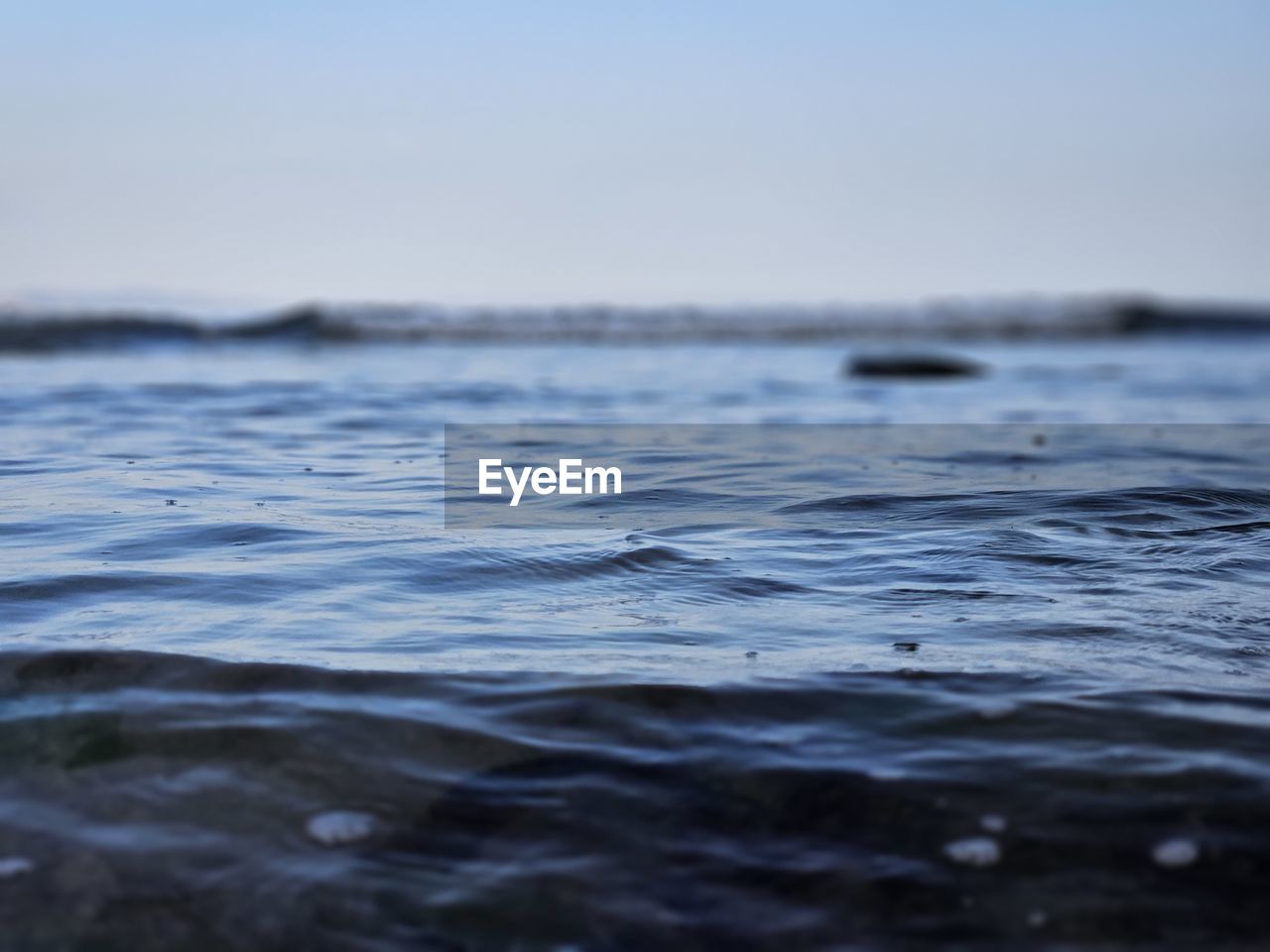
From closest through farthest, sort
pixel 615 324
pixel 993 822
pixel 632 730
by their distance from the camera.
Answer: 1. pixel 993 822
2. pixel 632 730
3. pixel 615 324

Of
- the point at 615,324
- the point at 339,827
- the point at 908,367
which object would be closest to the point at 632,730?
the point at 339,827

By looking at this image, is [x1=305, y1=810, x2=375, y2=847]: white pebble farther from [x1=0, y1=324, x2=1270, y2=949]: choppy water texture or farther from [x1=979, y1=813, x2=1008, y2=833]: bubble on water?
[x1=979, y1=813, x2=1008, y2=833]: bubble on water

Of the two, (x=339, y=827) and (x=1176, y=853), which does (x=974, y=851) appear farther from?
(x=339, y=827)

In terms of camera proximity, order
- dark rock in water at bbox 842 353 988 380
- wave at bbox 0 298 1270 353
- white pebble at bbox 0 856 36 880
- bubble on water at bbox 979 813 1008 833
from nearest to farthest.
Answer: white pebble at bbox 0 856 36 880 → bubble on water at bbox 979 813 1008 833 → dark rock in water at bbox 842 353 988 380 → wave at bbox 0 298 1270 353

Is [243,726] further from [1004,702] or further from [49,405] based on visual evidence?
[49,405]

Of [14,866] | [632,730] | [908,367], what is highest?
[908,367]

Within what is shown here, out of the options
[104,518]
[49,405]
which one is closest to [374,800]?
[104,518]

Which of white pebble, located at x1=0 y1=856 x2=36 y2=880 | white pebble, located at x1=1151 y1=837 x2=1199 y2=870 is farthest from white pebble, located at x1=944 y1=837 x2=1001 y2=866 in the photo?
white pebble, located at x1=0 y1=856 x2=36 y2=880

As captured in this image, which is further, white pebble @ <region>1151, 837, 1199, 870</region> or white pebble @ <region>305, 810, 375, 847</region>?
white pebble @ <region>305, 810, 375, 847</region>
